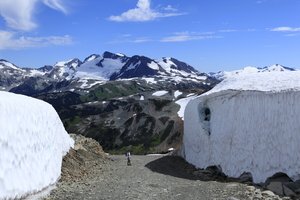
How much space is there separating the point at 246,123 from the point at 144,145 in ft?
186

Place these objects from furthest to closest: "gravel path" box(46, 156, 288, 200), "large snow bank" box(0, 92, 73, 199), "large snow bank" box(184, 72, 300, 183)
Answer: "large snow bank" box(184, 72, 300, 183)
"gravel path" box(46, 156, 288, 200)
"large snow bank" box(0, 92, 73, 199)

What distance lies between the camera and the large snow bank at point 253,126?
2611 cm

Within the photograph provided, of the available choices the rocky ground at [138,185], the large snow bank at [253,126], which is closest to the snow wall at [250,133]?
the large snow bank at [253,126]

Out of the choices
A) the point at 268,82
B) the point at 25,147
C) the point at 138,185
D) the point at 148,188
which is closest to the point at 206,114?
the point at 268,82

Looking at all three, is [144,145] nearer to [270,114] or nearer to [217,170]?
[217,170]

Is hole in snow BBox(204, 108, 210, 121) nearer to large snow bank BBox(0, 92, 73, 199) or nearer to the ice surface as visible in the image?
the ice surface

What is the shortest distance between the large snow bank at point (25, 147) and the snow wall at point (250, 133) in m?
10.6

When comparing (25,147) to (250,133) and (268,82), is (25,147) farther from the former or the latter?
(268,82)

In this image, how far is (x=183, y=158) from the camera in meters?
44.0

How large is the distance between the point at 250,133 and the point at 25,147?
13464 millimetres

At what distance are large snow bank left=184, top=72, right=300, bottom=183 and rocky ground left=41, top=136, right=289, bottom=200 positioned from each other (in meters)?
1.73

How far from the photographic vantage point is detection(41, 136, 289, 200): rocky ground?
22969mm

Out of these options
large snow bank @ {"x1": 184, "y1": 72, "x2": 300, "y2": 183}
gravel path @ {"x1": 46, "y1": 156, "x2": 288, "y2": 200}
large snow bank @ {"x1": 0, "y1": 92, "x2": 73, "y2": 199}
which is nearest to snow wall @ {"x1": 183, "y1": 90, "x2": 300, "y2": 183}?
large snow bank @ {"x1": 184, "y1": 72, "x2": 300, "y2": 183}

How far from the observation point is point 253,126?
2911 cm
